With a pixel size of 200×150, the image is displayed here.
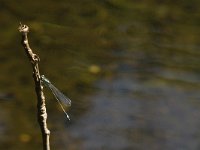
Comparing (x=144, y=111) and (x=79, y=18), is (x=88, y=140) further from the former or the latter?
(x=79, y=18)

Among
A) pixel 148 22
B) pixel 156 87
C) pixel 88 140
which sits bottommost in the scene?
pixel 88 140

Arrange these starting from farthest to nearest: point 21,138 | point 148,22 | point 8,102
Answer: point 148,22
point 8,102
point 21,138

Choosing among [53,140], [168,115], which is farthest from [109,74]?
[53,140]

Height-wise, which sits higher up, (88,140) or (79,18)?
(79,18)

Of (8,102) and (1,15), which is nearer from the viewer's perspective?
(8,102)

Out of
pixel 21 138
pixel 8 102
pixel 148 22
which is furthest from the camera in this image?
pixel 148 22

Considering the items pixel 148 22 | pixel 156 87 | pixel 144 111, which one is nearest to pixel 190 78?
pixel 156 87
